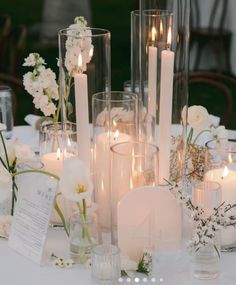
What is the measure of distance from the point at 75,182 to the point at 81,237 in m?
0.16

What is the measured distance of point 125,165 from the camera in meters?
1.69

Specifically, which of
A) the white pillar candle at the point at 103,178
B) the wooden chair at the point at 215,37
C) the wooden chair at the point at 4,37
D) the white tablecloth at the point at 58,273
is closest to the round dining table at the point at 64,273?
the white tablecloth at the point at 58,273

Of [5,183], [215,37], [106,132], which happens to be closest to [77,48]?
[106,132]

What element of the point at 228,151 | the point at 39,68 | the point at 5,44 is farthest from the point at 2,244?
the point at 5,44

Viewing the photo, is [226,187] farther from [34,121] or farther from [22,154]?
[34,121]

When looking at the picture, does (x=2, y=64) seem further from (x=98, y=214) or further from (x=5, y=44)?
(x=98, y=214)

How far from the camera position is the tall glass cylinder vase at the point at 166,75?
1.84 meters

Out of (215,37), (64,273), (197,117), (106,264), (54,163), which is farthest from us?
(215,37)

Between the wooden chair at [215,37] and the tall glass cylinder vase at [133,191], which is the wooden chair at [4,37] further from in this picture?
the tall glass cylinder vase at [133,191]

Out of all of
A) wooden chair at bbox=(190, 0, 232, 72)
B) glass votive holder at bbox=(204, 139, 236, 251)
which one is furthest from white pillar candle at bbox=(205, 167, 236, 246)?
wooden chair at bbox=(190, 0, 232, 72)

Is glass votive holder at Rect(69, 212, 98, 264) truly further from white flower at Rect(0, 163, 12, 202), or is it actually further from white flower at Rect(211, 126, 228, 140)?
white flower at Rect(211, 126, 228, 140)

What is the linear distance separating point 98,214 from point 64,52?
38 cm

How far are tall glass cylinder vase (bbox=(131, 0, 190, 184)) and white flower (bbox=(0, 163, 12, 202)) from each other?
1.14ft

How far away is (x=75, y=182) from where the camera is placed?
162 cm
